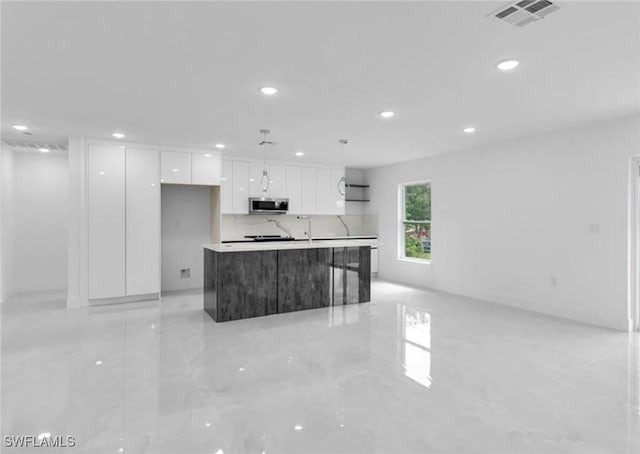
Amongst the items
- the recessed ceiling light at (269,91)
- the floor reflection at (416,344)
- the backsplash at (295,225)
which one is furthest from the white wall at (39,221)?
the floor reflection at (416,344)

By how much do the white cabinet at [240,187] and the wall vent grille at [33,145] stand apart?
105 inches

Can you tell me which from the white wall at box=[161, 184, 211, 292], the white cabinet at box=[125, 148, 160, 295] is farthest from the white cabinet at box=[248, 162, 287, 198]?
the white cabinet at box=[125, 148, 160, 295]

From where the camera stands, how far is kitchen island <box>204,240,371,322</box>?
4590 millimetres

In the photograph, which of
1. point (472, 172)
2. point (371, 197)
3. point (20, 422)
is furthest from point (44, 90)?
point (371, 197)

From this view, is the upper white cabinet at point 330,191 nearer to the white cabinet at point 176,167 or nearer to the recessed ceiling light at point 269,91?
the white cabinet at point 176,167

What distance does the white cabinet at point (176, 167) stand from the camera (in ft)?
19.2

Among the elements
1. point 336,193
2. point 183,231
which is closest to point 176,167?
point 183,231

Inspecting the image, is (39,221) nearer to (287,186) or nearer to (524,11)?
(287,186)

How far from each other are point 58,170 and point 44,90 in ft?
13.3

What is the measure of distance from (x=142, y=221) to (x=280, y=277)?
2.44 m

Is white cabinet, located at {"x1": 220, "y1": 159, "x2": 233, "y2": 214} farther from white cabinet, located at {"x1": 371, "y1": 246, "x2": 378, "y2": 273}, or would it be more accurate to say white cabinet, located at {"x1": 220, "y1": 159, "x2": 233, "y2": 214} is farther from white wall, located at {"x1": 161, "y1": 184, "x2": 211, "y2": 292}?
white cabinet, located at {"x1": 371, "y1": 246, "x2": 378, "y2": 273}

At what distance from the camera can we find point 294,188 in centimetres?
738

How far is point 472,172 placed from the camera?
603cm

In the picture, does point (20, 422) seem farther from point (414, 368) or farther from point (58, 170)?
point (58, 170)
